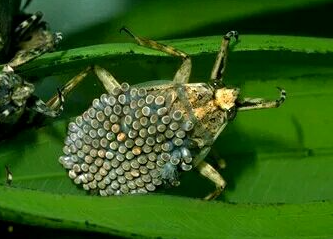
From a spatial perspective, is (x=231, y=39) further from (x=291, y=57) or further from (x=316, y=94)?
(x=316, y=94)

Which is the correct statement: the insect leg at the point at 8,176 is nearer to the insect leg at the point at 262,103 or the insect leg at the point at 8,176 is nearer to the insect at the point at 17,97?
the insect at the point at 17,97

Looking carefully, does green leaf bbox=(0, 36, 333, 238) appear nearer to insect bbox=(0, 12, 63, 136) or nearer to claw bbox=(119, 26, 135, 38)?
insect bbox=(0, 12, 63, 136)

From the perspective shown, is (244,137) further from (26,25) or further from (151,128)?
(26,25)

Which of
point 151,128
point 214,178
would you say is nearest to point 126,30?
point 151,128

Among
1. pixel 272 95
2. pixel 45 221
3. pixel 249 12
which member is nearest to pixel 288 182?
pixel 272 95

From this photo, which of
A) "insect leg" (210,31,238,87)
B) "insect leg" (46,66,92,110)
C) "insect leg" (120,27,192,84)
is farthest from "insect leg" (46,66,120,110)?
"insect leg" (210,31,238,87)
